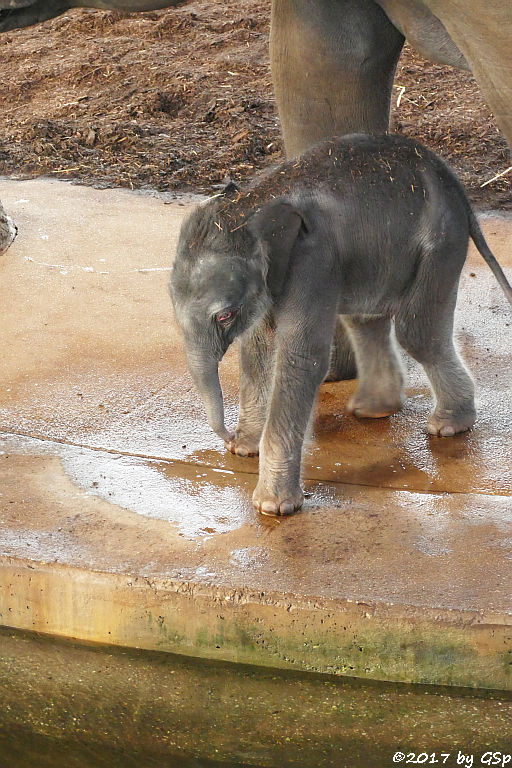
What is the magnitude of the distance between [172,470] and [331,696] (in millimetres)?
998

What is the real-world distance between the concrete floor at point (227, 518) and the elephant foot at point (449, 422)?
0.13 feet

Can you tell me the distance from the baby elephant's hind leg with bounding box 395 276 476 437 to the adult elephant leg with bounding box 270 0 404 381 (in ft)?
2.65

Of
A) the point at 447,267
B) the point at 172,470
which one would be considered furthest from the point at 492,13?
the point at 172,470

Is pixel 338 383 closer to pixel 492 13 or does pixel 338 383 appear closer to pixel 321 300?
pixel 321 300

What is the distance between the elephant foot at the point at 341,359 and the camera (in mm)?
4375

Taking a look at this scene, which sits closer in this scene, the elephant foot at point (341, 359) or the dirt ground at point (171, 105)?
the elephant foot at point (341, 359)

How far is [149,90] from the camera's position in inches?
337

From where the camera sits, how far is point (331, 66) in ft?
13.3

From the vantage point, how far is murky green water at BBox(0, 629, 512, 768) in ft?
9.48

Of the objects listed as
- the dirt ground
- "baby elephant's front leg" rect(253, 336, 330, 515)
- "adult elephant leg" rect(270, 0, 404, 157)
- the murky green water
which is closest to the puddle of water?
"baby elephant's front leg" rect(253, 336, 330, 515)

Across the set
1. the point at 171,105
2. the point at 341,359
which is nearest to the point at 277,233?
the point at 341,359

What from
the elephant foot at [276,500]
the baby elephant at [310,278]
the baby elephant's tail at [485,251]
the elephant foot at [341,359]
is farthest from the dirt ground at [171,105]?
the elephant foot at [276,500]

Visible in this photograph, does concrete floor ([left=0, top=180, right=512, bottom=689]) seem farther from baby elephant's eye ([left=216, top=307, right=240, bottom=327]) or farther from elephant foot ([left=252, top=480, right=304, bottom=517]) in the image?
baby elephant's eye ([left=216, top=307, right=240, bottom=327])

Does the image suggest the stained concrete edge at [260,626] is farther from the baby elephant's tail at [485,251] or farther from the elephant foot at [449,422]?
the baby elephant's tail at [485,251]
